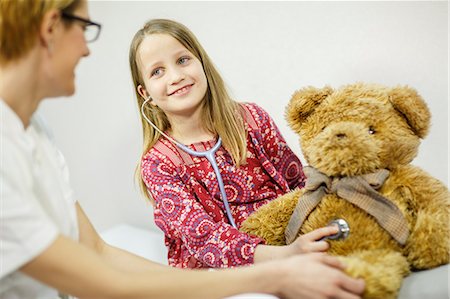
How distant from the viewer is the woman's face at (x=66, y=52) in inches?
33.1

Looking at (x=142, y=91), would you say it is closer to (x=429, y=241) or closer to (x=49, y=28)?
(x=49, y=28)

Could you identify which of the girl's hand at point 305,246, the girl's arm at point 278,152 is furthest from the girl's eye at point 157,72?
the girl's hand at point 305,246

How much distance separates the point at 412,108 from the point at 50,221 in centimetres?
67

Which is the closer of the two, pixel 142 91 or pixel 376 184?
pixel 376 184

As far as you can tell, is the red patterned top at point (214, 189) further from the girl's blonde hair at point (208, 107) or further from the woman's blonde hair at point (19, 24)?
the woman's blonde hair at point (19, 24)

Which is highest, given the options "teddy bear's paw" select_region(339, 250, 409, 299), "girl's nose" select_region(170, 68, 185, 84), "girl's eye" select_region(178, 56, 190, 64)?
"girl's eye" select_region(178, 56, 190, 64)

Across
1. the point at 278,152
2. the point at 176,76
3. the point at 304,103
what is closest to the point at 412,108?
the point at 304,103

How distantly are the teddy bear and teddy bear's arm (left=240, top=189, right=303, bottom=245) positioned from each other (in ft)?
0.23

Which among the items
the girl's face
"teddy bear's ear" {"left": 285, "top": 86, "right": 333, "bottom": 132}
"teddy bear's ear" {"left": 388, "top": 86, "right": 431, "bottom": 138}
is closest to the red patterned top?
the girl's face

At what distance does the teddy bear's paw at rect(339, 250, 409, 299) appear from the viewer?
84 centimetres

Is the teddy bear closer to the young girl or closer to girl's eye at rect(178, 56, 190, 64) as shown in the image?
the young girl

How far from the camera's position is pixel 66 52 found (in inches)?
33.6

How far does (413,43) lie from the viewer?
4.24ft

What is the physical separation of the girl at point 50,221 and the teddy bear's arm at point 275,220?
0.95 ft
